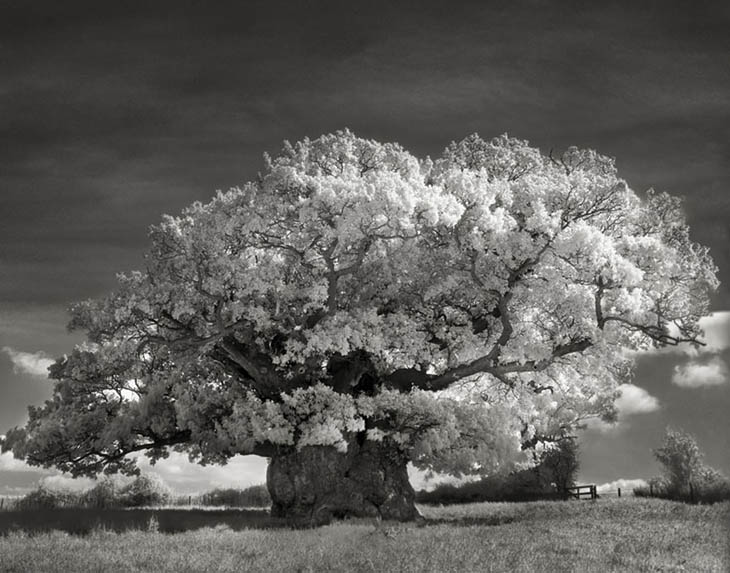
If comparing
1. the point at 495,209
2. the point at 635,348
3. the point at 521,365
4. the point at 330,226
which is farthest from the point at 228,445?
the point at 635,348

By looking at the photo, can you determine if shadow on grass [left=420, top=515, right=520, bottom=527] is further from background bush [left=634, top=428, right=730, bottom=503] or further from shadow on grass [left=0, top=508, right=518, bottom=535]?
background bush [left=634, top=428, right=730, bottom=503]

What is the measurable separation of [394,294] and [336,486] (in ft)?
22.5

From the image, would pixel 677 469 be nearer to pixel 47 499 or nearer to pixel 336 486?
pixel 336 486

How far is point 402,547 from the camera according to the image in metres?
16.1

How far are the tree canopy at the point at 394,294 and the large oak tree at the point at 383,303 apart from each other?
74mm

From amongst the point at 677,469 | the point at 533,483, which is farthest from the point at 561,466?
the point at 677,469

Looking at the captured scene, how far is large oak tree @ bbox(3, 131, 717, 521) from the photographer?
76.5 ft

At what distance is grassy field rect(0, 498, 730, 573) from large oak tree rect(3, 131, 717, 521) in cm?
438

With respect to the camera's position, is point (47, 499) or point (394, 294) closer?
point (394, 294)

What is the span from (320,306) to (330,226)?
3.33 meters

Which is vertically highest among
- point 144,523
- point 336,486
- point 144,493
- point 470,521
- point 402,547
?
point 336,486

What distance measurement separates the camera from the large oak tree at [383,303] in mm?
23328

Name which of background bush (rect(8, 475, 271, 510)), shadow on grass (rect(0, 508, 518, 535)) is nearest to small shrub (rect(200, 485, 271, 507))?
background bush (rect(8, 475, 271, 510))

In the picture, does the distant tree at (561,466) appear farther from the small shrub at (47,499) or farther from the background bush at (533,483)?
the small shrub at (47,499)
